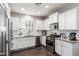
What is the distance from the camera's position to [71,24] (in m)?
3.31

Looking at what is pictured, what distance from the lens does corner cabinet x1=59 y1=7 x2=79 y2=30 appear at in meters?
3.11

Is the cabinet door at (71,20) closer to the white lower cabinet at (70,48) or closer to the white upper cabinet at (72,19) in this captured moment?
the white upper cabinet at (72,19)

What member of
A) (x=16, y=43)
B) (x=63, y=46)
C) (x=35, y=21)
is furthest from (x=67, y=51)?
(x=35, y=21)

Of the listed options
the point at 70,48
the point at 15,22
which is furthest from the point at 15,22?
the point at 70,48

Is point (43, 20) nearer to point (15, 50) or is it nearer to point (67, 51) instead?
point (15, 50)

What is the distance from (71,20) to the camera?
3340mm

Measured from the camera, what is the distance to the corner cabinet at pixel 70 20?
3.11m

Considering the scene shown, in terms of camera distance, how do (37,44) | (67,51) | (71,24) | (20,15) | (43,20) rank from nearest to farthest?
(67,51), (71,24), (20,15), (37,44), (43,20)

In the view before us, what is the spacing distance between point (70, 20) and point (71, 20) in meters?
0.06

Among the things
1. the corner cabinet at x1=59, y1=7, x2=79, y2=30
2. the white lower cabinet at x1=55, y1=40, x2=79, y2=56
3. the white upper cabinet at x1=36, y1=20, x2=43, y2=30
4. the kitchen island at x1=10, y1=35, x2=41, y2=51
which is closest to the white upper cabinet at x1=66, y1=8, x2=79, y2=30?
the corner cabinet at x1=59, y1=7, x2=79, y2=30

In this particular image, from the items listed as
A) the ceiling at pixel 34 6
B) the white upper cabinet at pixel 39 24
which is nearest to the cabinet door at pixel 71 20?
the ceiling at pixel 34 6

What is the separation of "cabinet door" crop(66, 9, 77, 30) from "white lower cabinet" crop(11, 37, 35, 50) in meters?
2.55

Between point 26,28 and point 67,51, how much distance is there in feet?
11.5

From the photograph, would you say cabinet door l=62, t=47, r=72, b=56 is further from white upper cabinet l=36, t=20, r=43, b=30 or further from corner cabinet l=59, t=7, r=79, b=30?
white upper cabinet l=36, t=20, r=43, b=30
